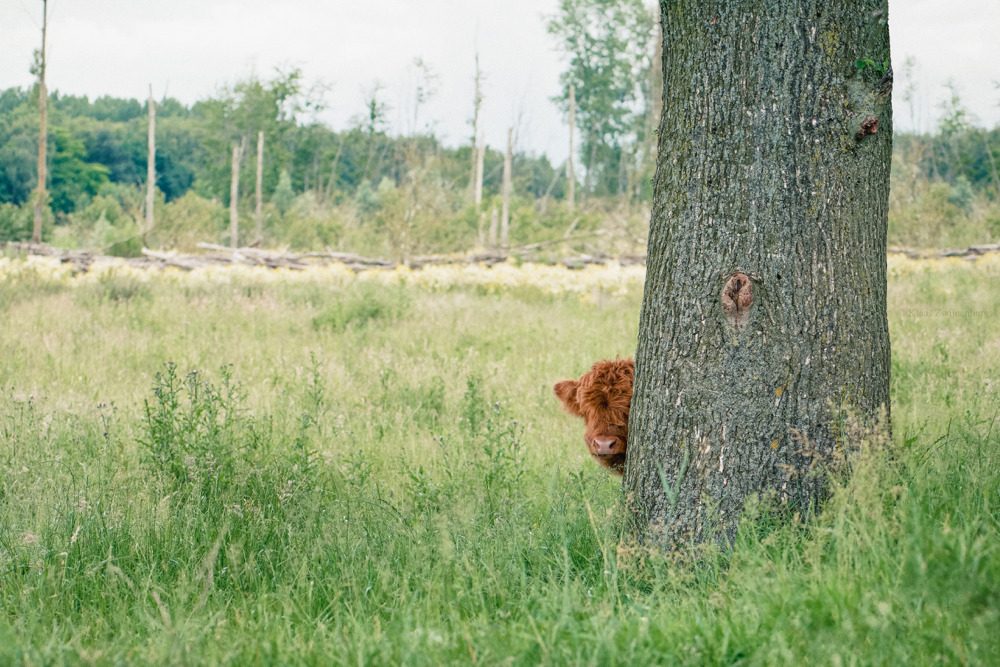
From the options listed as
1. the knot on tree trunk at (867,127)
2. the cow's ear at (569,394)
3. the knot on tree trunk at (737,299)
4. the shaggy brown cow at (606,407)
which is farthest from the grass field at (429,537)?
the knot on tree trunk at (867,127)

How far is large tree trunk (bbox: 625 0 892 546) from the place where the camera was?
231 cm

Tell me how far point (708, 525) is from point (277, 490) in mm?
1923

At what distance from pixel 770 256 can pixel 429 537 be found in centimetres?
157

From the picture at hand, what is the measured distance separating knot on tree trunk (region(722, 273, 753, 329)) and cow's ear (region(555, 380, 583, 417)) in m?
0.99

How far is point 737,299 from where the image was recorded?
2.33 meters

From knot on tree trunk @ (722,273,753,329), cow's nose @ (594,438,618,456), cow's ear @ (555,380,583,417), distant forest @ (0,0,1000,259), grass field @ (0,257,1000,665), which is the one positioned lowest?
grass field @ (0,257,1000,665)

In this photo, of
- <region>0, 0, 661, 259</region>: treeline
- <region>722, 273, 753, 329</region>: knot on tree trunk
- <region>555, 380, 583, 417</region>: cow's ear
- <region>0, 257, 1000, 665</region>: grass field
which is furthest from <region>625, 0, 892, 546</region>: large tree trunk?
<region>0, 0, 661, 259</region>: treeline

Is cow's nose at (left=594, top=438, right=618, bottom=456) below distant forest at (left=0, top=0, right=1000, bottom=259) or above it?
below

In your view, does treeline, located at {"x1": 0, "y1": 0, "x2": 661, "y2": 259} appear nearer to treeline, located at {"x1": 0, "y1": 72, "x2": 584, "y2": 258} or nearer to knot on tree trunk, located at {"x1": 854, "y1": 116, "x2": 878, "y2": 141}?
treeline, located at {"x1": 0, "y1": 72, "x2": 584, "y2": 258}

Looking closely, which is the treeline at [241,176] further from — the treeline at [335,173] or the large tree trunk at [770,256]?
the large tree trunk at [770,256]

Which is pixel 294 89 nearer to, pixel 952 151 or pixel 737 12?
pixel 952 151

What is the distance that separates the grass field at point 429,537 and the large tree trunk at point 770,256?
0.19 metres

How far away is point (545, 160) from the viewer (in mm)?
77312

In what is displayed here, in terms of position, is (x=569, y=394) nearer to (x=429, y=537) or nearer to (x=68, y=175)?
(x=429, y=537)
